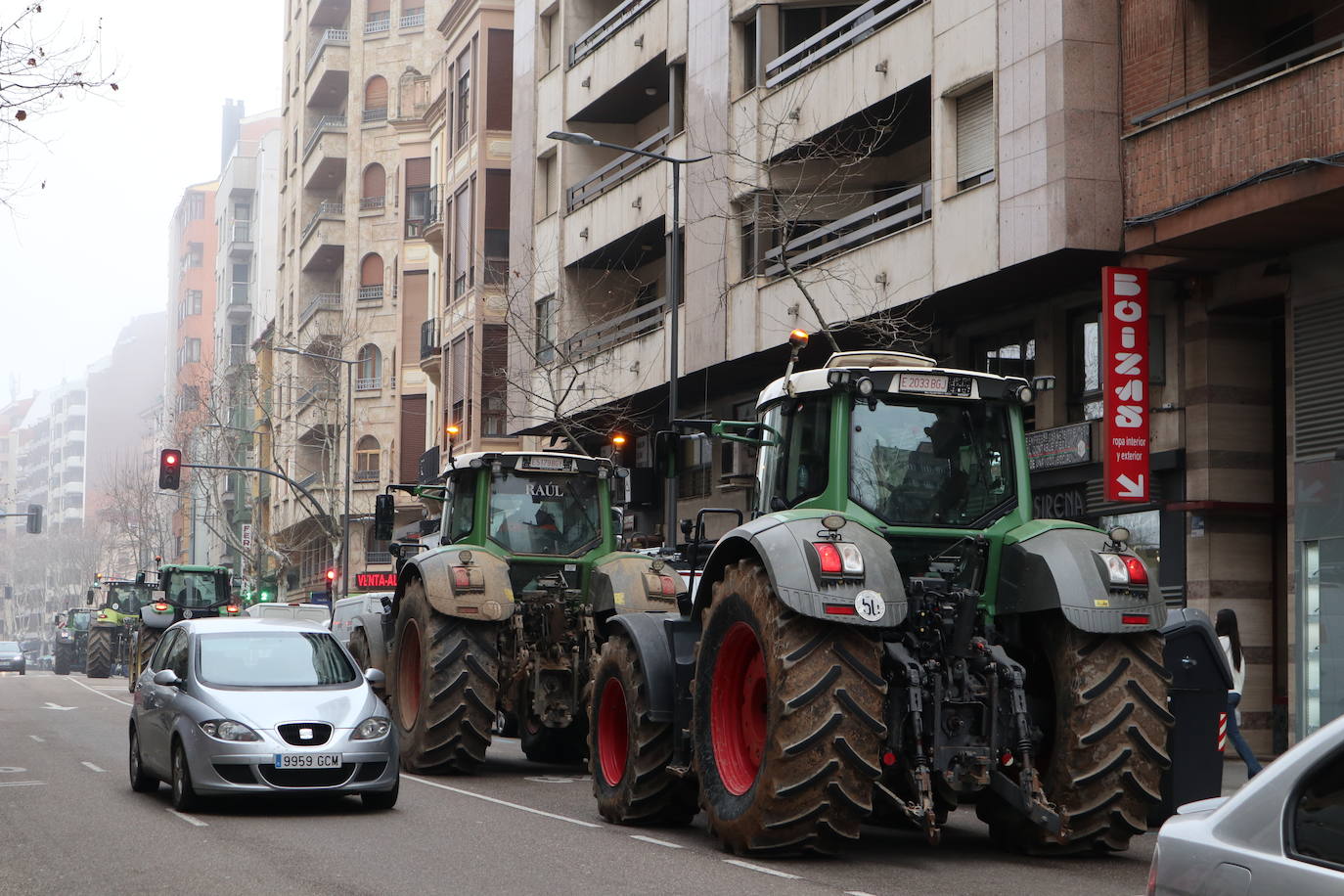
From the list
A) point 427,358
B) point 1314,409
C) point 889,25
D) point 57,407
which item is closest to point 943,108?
point 889,25

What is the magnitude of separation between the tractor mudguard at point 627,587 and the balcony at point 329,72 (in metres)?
53.5

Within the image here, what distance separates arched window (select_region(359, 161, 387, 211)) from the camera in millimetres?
65000

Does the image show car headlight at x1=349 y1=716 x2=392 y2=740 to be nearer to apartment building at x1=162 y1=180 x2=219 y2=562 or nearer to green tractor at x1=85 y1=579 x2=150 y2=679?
green tractor at x1=85 y1=579 x2=150 y2=679

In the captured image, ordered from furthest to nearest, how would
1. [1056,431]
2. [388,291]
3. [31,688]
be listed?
[388,291], [31,688], [1056,431]

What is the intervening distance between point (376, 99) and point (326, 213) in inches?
180

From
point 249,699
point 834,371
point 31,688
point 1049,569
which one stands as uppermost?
point 834,371

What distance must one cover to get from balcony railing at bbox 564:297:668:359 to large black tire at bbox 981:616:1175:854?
22.6 metres

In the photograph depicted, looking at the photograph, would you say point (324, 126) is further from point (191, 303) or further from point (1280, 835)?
point (1280, 835)

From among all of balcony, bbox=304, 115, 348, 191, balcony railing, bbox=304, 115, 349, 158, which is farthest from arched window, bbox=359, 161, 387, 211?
balcony railing, bbox=304, 115, 349, 158

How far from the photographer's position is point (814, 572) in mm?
9859

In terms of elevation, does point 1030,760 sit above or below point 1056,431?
below

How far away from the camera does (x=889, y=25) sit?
24734 millimetres

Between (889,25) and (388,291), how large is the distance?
1618 inches

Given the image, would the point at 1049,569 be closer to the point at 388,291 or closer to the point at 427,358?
the point at 427,358
